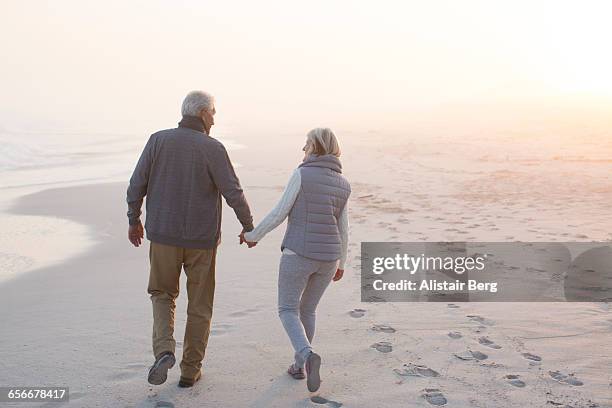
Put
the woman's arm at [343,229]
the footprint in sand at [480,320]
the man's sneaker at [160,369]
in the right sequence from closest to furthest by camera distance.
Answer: the man's sneaker at [160,369]
the woman's arm at [343,229]
the footprint in sand at [480,320]

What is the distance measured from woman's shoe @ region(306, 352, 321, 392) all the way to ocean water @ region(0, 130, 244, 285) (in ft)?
14.5

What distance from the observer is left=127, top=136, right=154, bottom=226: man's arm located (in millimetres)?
4039

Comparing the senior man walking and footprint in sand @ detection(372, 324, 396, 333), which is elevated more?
the senior man walking

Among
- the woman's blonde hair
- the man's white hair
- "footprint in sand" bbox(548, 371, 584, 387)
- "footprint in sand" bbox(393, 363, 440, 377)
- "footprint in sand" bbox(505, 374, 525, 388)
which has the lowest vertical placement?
"footprint in sand" bbox(393, 363, 440, 377)

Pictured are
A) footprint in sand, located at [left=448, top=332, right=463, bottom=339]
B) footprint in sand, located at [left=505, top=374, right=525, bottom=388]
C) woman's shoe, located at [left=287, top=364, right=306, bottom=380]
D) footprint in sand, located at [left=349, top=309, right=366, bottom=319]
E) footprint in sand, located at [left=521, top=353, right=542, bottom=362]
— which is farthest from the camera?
footprint in sand, located at [left=349, top=309, right=366, bottom=319]

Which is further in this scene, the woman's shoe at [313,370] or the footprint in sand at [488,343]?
the footprint in sand at [488,343]

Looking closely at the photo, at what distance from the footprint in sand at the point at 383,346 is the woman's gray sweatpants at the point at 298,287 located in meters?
0.80

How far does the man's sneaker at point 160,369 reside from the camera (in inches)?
152

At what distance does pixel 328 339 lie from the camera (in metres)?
5.08

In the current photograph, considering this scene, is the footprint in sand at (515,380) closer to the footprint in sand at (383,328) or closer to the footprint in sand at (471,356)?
the footprint in sand at (471,356)

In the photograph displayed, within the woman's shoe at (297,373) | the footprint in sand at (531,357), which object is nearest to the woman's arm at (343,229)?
the woman's shoe at (297,373)

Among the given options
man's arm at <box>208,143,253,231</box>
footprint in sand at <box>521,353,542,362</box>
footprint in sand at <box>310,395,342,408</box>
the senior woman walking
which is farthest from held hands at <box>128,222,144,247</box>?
footprint in sand at <box>521,353,542,362</box>

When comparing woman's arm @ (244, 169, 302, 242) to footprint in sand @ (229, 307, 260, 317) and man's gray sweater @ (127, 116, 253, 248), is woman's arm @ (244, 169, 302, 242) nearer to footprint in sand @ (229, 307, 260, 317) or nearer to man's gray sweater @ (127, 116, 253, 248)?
man's gray sweater @ (127, 116, 253, 248)

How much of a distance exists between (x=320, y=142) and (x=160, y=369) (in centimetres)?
173
